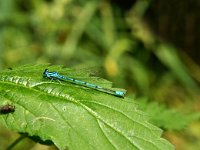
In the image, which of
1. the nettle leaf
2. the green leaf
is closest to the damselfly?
the nettle leaf

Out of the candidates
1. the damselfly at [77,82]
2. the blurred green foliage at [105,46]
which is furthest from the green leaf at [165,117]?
the blurred green foliage at [105,46]

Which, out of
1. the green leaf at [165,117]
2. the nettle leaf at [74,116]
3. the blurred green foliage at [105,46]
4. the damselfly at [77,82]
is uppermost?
the blurred green foliage at [105,46]

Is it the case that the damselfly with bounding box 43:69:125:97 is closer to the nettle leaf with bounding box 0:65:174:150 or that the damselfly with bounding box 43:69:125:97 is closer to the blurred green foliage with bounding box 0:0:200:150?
the nettle leaf with bounding box 0:65:174:150

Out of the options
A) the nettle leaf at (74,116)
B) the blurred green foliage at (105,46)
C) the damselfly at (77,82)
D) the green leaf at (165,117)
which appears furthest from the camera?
the blurred green foliage at (105,46)

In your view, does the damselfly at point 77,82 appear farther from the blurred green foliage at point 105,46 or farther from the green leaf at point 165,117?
the blurred green foliage at point 105,46

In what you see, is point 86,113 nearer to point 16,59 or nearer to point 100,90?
point 100,90

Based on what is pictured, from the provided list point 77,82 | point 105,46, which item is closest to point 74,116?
point 77,82

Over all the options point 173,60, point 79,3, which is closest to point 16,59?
point 79,3
